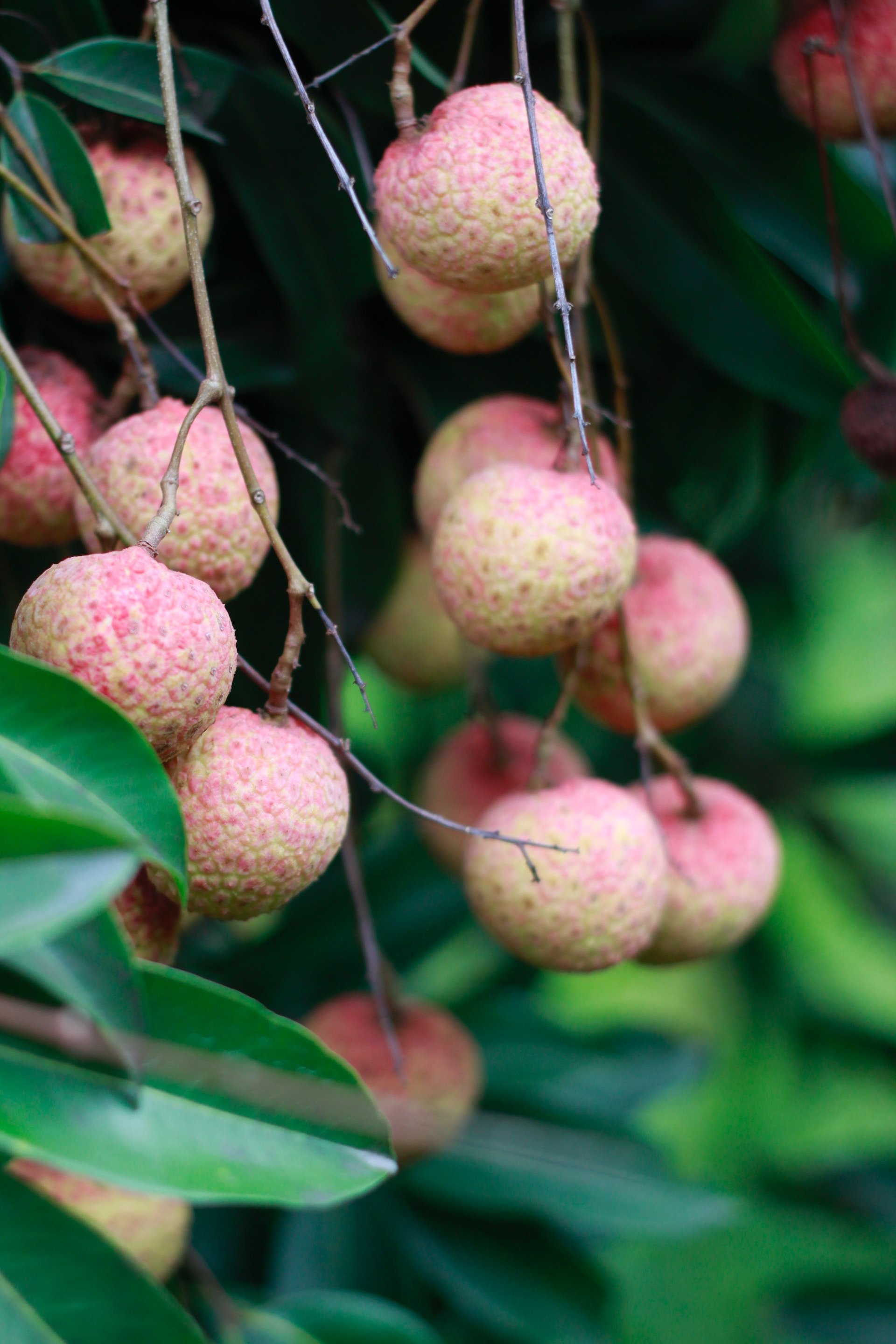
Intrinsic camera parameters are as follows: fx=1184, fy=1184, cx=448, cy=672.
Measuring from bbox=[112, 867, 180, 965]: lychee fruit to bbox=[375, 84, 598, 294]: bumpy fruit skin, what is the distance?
0.27 meters

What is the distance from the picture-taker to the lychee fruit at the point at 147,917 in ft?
1.48

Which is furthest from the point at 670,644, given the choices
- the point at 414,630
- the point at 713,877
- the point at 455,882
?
the point at 455,882

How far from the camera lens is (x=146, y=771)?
376mm

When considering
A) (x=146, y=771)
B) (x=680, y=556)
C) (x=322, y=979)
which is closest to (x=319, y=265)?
(x=680, y=556)

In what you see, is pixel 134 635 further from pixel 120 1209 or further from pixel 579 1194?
pixel 579 1194

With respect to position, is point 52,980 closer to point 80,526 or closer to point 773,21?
point 80,526

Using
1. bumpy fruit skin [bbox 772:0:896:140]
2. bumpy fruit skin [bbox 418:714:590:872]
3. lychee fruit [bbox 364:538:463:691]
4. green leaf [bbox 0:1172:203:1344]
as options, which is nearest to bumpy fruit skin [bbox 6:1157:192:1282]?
green leaf [bbox 0:1172:203:1344]

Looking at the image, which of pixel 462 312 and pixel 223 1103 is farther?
pixel 462 312

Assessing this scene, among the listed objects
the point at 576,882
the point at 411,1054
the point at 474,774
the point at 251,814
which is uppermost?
the point at 251,814

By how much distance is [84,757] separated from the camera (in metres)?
0.38

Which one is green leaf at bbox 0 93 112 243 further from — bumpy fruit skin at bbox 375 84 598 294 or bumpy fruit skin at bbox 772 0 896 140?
bumpy fruit skin at bbox 772 0 896 140

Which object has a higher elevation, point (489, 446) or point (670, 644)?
point (489, 446)

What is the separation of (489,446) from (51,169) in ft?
0.77

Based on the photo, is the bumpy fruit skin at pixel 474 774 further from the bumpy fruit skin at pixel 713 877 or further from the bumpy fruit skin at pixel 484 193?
the bumpy fruit skin at pixel 484 193
